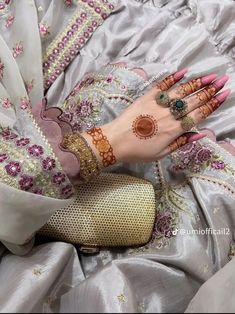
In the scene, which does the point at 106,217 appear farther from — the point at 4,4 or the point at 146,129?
the point at 4,4

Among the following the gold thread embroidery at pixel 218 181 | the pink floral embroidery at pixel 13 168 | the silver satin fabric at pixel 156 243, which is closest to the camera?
the silver satin fabric at pixel 156 243

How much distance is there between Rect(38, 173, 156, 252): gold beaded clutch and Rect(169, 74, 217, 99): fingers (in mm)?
144

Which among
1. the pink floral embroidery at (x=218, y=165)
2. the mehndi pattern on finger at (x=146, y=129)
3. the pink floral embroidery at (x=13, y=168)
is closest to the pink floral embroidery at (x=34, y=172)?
the pink floral embroidery at (x=13, y=168)

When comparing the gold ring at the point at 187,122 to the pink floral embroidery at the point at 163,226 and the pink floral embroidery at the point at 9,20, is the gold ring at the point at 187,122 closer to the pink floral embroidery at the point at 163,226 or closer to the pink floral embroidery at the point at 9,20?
the pink floral embroidery at the point at 163,226

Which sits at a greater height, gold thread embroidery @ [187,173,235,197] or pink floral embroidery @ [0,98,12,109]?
pink floral embroidery @ [0,98,12,109]

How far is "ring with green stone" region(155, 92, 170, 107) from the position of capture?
771mm

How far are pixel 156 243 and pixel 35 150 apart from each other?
8.7 inches

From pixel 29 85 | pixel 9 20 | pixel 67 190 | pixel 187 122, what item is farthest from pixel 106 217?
pixel 9 20

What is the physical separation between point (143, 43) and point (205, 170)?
1.09ft

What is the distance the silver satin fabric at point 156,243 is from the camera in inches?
23.0

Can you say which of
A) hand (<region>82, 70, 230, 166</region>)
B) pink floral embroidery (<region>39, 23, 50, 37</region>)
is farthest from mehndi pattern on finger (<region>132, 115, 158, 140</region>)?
pink floral embroidery (<region>39, 23, 50, 37</region>)

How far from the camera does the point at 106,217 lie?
77 cm

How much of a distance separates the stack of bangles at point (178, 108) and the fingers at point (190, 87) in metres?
0.01

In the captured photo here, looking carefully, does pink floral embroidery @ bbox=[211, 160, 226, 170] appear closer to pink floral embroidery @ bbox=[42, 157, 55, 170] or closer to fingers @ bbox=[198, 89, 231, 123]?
fingers @ bbox=[198, 89, 231, 123]
